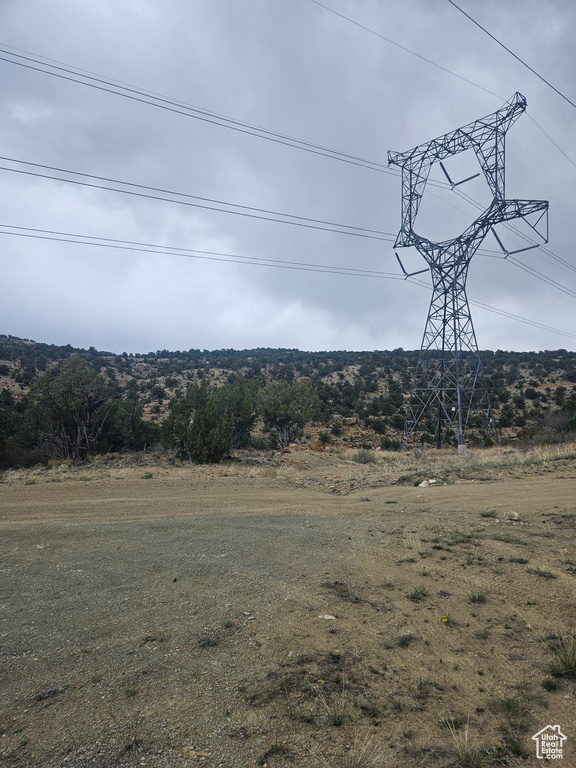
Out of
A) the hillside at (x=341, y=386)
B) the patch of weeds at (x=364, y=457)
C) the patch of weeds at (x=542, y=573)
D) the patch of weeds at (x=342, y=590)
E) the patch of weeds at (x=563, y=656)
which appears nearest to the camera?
the patch of weeds at (x=563, y=656)

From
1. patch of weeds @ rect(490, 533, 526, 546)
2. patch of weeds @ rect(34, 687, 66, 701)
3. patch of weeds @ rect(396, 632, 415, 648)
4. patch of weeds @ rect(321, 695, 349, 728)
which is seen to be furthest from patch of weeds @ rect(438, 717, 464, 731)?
patch of weeds @ rect(490, 533, 526, 546)

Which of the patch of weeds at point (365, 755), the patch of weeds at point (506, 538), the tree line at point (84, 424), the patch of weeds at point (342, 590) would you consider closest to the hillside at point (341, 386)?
the tree line at point (84, 424)

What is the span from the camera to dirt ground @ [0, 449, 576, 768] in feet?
10.1

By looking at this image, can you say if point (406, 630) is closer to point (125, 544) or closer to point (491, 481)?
point (125, 544)

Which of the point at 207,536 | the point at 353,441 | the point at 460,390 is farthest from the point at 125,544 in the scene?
the point at 353,441

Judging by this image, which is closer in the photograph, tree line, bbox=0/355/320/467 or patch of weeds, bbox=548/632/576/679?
patch of weeds, bbox=548/632/576/679

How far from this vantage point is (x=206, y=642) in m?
4.35

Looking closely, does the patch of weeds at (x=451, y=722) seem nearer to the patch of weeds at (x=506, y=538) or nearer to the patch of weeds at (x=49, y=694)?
the patch of weeds at (x=49, y=694)

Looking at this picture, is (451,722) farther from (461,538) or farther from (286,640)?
(461,538)

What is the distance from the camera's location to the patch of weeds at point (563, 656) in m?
3.75

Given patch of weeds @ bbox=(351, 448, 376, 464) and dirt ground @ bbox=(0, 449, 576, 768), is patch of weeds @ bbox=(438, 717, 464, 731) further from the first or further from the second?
patch of weeds @ bbox=(351, 448, 376, 464)

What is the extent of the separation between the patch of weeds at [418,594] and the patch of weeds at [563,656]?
1532mm

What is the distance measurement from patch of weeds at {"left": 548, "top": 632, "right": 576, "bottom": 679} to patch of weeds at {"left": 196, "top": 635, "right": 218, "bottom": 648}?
3.17 meters

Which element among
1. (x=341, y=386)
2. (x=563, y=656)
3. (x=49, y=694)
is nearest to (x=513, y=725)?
(x=563, y=656)
